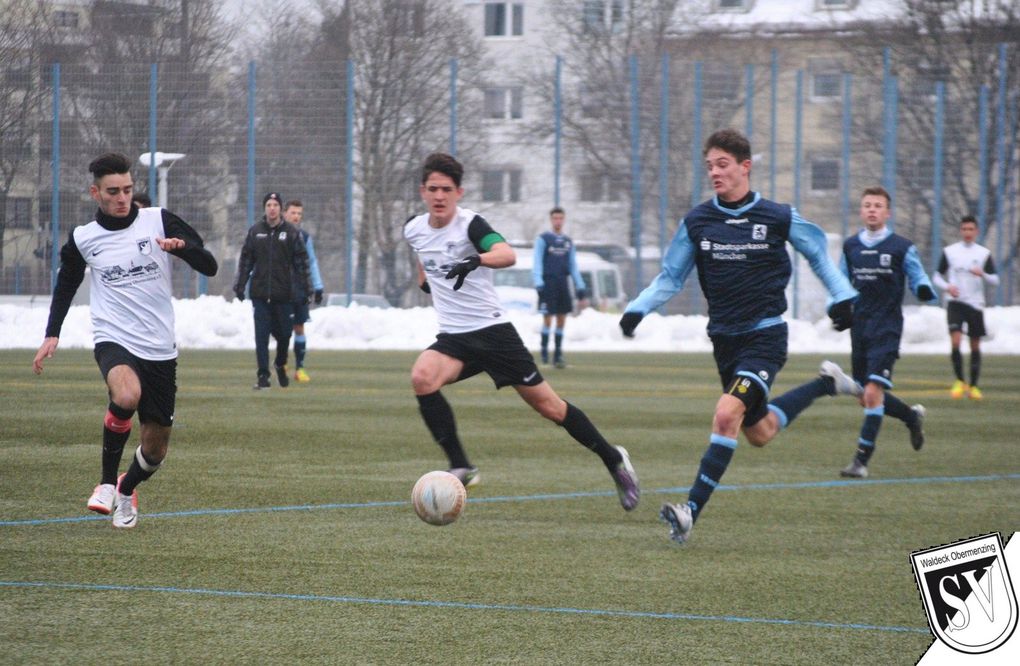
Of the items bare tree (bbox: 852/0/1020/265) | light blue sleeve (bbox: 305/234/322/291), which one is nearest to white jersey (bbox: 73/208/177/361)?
light blue sleeve (bbox: 305/234/322/291)

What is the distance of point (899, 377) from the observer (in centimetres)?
2402

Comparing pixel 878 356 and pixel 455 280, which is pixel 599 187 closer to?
pixel 878 356

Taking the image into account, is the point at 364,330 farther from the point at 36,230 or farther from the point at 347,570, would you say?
the point at 347,570

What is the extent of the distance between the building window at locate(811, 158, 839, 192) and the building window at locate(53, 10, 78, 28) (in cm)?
1642

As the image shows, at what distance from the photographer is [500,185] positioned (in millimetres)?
34531

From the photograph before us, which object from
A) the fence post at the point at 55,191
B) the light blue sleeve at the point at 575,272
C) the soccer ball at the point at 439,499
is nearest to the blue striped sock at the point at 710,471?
the soccer ball at the point at 439,499

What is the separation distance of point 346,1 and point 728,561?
3300 cm

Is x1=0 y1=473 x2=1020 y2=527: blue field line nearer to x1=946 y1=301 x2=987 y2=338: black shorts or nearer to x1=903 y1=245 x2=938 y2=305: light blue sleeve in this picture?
x1=903 y1=245 x2=938 y2=305: light blue sleeve

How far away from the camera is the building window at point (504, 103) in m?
34.3

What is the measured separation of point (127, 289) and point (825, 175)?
28.2 m

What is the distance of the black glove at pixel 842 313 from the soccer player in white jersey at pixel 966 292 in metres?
10.9

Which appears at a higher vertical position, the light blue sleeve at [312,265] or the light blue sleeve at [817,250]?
the light blue sleeve at [817,250]

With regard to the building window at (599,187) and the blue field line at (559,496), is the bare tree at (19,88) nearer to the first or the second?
the building window at (599,187)

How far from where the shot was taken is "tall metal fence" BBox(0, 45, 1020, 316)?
106 ft
